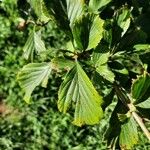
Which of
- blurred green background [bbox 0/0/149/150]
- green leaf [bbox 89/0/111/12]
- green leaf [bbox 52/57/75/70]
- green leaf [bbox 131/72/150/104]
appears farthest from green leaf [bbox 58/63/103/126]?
blurred green background [bbox 0/0/149/150]

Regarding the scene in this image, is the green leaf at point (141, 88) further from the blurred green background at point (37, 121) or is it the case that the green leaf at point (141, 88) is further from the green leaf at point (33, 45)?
the blurred green background at point (37, 121)

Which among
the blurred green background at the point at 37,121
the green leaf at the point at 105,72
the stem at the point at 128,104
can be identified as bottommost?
the blurred green background at the point at 37,121

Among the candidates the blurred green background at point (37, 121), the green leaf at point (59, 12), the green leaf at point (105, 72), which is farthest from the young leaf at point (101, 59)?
the blurred green background at point (37, 121)

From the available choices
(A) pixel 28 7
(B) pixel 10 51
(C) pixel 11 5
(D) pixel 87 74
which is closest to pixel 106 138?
(D) pixel 87 74

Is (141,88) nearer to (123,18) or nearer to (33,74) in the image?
(123,18)

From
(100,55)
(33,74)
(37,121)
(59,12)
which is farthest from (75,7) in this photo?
(37,121)

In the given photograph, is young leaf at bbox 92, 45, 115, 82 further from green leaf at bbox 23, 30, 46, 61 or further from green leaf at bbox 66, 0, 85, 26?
green leaf at bbox 23, 30, 46, 61
